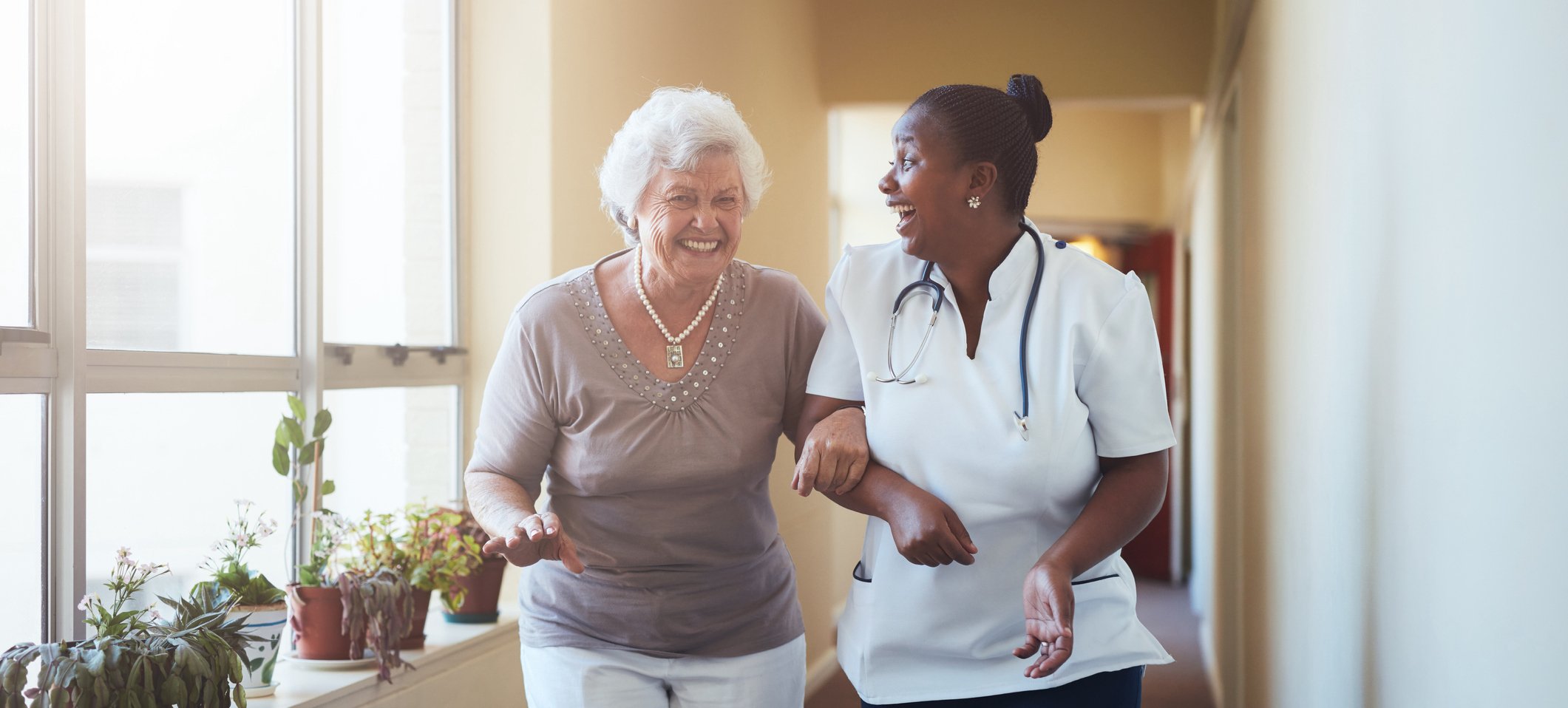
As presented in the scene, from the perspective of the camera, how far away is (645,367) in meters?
1.91

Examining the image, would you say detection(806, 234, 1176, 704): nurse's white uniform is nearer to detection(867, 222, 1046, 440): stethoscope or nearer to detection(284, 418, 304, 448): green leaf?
detection(867, 222, 1046, 440): stethoscope

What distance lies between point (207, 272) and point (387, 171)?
686mm

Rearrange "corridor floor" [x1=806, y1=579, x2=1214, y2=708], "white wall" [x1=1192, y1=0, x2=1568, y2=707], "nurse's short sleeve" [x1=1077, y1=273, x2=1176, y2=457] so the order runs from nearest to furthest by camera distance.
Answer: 1. "white wall" [x1=1192, y1=0, x2=1568, y2=707]
2. "nurse's short sleeve" [x1=1077, y1=273, x2=1176, y2=457]
3. "corridor floor" [x1=806, y1=579, x2=1214, y2=708]

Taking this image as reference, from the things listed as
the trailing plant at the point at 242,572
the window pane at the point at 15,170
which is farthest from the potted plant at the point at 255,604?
the window pane at the point at 15,170

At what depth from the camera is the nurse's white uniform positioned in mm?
1404

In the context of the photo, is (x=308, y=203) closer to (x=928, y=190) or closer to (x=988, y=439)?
(x=928, y=190)

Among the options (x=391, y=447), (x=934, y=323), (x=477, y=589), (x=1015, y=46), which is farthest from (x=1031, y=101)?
(x=1015, y=46)

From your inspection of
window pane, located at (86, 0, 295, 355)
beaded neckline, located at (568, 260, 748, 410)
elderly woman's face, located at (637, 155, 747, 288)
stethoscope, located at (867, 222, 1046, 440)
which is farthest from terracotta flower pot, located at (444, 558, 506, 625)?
stethoscope, located at (867, 222, 1046, 440)

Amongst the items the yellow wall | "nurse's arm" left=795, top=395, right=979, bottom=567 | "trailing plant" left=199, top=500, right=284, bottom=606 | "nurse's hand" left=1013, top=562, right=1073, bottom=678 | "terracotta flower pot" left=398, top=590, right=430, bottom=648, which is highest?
the yellow wall

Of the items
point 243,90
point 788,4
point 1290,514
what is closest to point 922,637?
point 1290,514

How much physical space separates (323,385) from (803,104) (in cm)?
280

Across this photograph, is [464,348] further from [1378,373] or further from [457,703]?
[1378,373]

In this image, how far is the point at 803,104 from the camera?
16.7 ft

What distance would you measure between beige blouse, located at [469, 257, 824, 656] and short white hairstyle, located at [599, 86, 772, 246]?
0.63 feet
